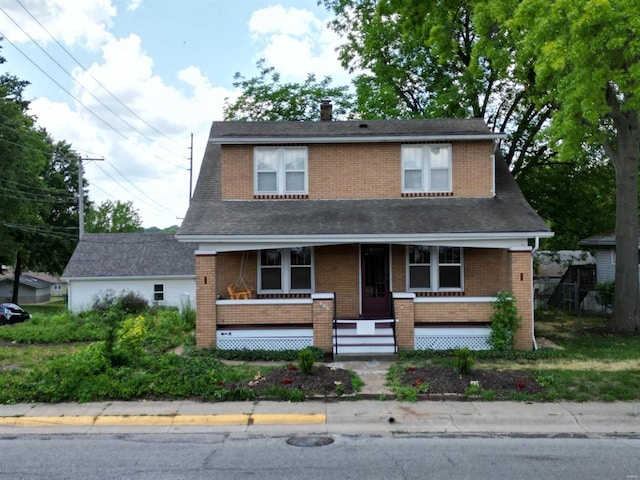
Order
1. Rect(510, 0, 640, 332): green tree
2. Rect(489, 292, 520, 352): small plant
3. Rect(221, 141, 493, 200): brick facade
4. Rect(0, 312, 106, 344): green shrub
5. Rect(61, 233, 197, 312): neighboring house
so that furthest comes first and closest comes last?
Rect(61, 233, 197, 312): neighboring house, Rect(221, 141, 493, 200): brick facade, Rect(0, 312, 106, 344): green shrub, Rect(489, 292, 520, 352): small plant, Rect(510, 0, 640, 332): green tree

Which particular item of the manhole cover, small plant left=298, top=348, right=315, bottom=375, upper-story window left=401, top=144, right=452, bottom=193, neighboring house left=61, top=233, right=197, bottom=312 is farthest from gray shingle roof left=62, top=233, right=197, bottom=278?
the manhole cover

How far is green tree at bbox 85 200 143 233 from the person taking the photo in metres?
62.4

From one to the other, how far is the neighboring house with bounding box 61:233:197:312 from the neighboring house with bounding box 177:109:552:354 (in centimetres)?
1751

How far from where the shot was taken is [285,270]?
50.5 ft

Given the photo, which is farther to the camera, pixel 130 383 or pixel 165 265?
pixel 165 265

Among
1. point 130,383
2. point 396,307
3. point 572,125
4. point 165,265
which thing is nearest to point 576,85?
point 572,125

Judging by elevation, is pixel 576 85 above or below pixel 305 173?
above

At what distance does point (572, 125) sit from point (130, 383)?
12110mm

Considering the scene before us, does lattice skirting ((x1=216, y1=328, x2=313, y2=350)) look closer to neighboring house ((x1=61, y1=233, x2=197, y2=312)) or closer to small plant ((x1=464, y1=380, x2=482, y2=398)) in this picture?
small plant ((x1=464, y1=380, x2=482, y2=398))

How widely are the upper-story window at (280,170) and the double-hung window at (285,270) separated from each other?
177 cm

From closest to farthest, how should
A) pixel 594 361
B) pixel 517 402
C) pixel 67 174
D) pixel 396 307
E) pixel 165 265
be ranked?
pixel 517 402 → pixel 594 361 → pixel 396 307 → pixel 165 265 → pixel 67 174

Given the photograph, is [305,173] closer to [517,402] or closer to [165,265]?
[517,402]

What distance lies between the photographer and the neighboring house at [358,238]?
1341cm

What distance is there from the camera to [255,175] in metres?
15.9
